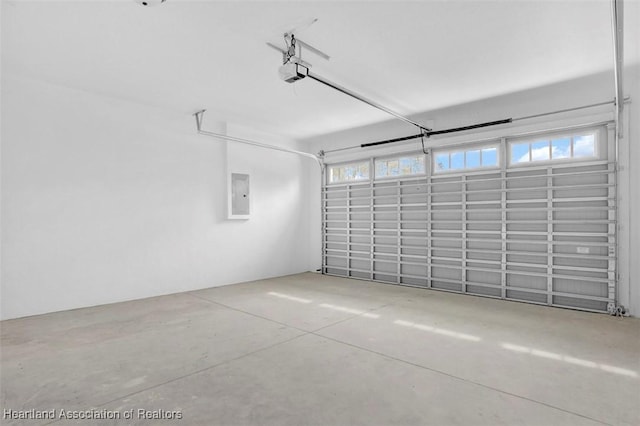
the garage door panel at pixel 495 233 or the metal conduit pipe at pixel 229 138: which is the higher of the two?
the metal conduit pipe at pixel 229 138

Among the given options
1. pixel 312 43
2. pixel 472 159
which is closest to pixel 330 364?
pixel 312 43

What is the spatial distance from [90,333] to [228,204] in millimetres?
3554

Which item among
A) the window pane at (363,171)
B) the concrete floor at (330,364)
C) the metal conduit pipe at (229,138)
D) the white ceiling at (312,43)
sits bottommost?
the concrete floor at (330,364)

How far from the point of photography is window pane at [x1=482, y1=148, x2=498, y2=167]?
6113mm

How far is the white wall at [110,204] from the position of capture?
4801 mm

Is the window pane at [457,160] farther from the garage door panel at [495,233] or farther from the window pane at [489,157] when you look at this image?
the window pane at [489,157]

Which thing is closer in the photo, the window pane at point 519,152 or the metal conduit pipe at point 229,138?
the window pane at point 519,152

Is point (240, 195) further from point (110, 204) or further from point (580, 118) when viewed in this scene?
point (580, 118)

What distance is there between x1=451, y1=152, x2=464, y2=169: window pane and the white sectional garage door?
20mm

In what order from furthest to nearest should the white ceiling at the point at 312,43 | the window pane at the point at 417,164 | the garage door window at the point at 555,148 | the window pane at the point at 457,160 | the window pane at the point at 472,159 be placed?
the window pane at the point at 417,164 → the window pane at the point at 457,160 → the window pane at the point at 472,159 → the garage door window at the point at 555,148 → the white ceiling at the point at 312,43

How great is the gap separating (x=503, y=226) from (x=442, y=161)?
5.62 feet

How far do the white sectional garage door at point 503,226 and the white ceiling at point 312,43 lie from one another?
1352 mm

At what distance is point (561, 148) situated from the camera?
5.45 meters

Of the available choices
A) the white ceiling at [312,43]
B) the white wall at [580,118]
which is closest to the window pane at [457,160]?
the white wall at [580,118]
